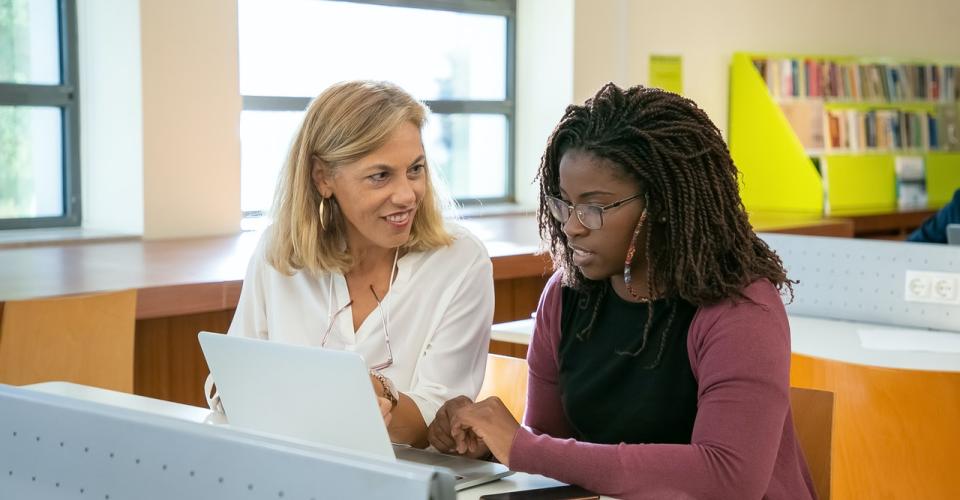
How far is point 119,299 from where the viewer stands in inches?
104

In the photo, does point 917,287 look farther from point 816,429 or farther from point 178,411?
point 178,411

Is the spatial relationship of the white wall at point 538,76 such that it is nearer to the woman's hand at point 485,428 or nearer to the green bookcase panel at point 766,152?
the green bookcase panel at point 766,152

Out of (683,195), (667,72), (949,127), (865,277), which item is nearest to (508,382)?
(683,195)

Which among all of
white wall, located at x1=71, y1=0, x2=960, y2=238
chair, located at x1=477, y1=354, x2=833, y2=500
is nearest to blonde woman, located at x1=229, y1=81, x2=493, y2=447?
chair, located at x1=477, y1=354, x2=833, y2=500

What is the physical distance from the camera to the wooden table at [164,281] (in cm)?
302

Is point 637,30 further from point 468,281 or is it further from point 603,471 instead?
point 603,471

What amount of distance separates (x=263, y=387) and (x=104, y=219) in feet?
9.41

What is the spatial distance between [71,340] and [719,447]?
65.5 inches

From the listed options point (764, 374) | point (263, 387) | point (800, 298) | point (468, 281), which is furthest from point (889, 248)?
point (263, 387)

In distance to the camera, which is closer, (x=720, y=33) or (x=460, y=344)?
(x=460, y=344)

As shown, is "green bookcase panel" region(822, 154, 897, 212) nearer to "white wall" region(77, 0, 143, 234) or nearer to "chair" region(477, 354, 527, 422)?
"white wall" region(77, 0, 143, 234)

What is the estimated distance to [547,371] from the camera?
1.78 metres

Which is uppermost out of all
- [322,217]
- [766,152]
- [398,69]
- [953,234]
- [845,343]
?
[398,69]

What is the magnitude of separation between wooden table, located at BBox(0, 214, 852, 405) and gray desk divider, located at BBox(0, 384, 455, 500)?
5.40ft
